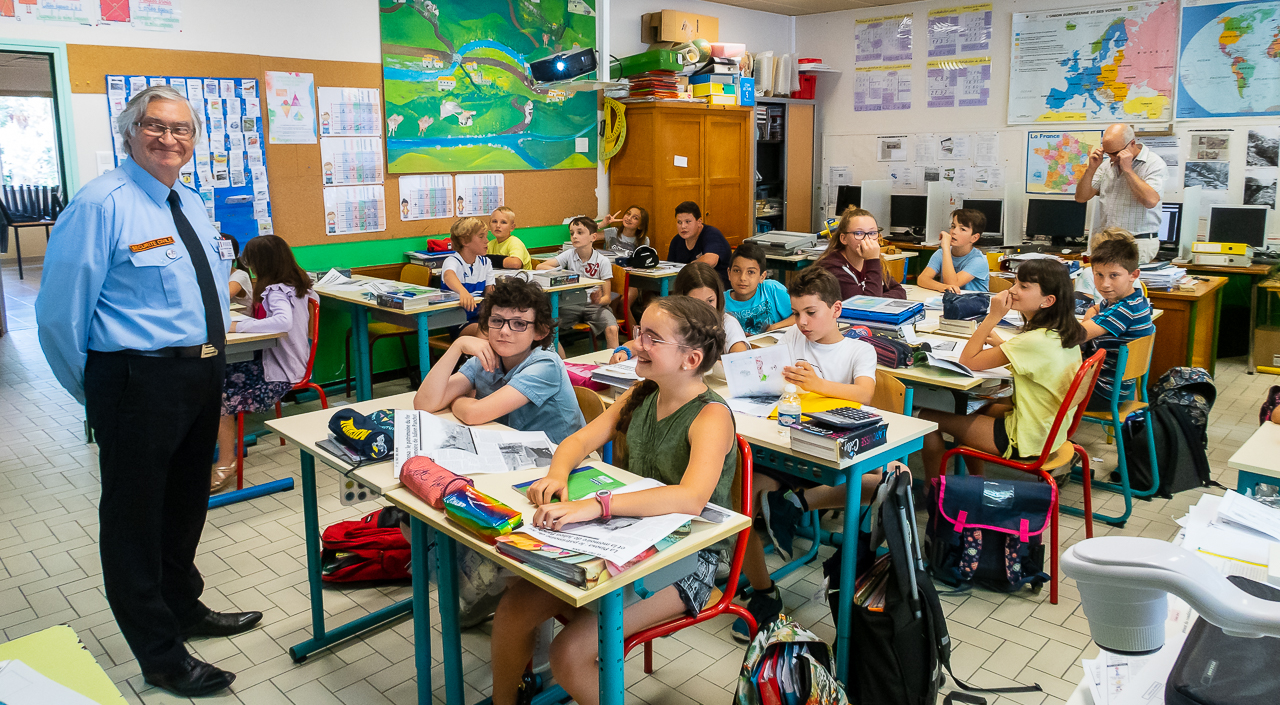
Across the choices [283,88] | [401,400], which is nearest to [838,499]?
[401,400]

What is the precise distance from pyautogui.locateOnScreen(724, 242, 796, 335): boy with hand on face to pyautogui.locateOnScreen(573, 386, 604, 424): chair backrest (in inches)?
58.8

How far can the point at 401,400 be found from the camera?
2713 mm

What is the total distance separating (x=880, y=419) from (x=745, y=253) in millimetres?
1844

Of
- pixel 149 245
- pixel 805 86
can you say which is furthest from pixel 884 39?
pixel 149 245

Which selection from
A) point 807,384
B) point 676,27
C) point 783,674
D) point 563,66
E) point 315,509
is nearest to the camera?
point 783,674

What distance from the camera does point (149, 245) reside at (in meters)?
2.16

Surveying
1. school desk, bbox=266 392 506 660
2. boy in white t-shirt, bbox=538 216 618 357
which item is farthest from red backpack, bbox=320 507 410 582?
boy in white t-shirt, bbox=538 216 618 357

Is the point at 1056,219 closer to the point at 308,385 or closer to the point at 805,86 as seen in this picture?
the point at 805,86

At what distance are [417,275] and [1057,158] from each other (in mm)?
5081

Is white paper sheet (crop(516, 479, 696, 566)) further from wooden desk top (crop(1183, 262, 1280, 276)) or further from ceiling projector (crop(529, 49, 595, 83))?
wooden desk top (crop(1183, 262, 1280, 276))

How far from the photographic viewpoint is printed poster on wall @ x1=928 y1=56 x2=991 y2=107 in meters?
7.32

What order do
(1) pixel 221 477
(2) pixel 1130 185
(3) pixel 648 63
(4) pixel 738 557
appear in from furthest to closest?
1. (3) pixel 648 63
2. (2) pixel 1130 185
3. (1) pixel 221 477
4. (4) pixel 738 557

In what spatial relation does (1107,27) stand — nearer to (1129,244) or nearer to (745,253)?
(1129,244)

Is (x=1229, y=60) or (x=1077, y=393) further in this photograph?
(x=1229, y=60)
